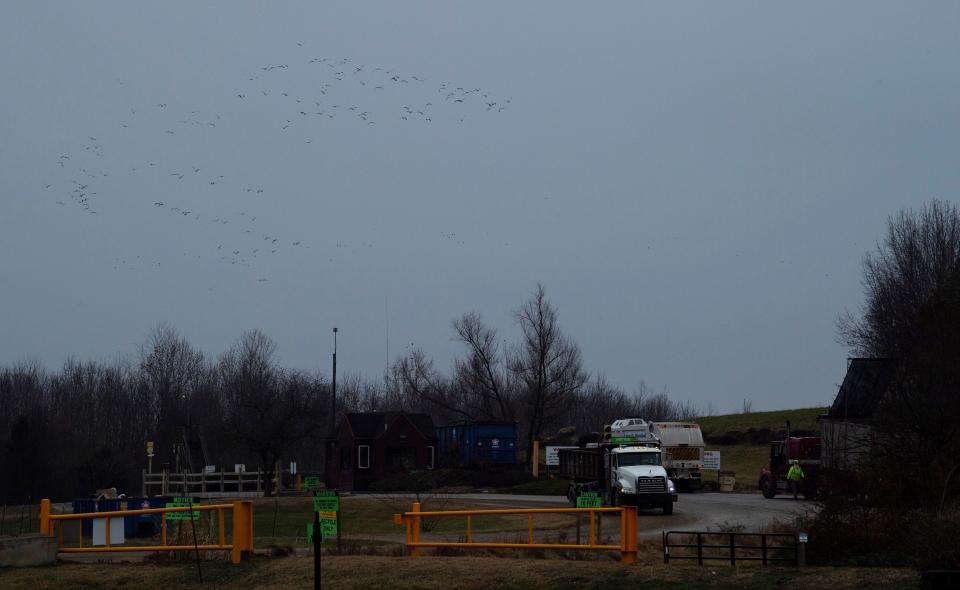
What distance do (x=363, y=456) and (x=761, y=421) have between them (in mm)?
37786

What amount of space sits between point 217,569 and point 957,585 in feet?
42.9

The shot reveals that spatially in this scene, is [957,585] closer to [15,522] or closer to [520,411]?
[15,522]

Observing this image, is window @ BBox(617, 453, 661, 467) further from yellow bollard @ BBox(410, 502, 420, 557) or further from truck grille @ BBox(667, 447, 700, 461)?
yellow bollard @ BBox(410, 502, 420, 557)

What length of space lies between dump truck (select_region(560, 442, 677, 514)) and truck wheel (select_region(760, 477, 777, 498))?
9.69 meters

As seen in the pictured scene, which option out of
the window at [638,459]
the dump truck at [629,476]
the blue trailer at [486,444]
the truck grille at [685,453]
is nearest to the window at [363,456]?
the blue trailer at [486,444]

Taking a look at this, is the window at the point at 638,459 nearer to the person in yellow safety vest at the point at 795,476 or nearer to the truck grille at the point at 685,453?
the person in yellow safety vest at the point at 795,476

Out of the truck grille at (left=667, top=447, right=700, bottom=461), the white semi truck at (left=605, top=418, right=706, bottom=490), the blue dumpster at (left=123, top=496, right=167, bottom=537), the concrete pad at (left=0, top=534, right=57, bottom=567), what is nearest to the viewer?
the concrete pad at (left=0, top=534, right=57, bottom=567)

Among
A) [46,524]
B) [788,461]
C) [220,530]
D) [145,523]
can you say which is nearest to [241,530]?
[220,530]

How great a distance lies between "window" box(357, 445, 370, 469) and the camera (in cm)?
7050

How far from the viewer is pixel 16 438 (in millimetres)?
62906

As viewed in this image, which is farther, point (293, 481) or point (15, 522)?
point (293, 481)

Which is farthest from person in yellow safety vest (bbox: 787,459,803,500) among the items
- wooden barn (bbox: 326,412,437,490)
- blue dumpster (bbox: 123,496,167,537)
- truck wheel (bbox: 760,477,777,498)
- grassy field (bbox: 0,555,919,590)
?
wooden barn (bbox: 326,412,437,490)

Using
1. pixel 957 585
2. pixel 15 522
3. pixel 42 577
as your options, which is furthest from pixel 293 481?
pixel 957 585

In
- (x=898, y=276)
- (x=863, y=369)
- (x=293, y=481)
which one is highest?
(x=898, y=276)
